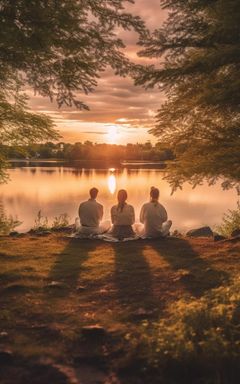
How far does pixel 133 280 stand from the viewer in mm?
9352

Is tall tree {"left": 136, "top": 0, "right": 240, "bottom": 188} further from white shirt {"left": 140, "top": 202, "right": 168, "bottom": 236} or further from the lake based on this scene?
the lake

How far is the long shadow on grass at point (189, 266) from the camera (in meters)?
8.70

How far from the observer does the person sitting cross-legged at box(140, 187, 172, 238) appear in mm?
15070

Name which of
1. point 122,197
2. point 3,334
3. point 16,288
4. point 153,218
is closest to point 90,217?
point 122,197

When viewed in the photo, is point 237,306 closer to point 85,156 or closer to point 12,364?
point 12,364

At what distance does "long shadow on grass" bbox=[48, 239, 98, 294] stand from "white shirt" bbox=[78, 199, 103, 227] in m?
0.94

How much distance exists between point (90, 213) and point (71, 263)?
4.50 metres

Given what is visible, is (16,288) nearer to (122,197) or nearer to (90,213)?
(90,213)

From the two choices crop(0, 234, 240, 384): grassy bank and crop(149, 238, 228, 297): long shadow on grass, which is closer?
crop(0, 234, 240, 384): grassy bank

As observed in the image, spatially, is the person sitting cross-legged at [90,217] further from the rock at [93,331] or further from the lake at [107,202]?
the lake at [107,202]

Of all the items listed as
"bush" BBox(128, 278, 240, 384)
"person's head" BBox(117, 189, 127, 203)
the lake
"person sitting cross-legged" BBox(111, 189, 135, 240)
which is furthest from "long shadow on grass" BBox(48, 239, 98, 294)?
the lake

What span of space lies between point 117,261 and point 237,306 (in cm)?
538

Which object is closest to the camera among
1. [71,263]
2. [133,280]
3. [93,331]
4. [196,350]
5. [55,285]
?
[196,350]

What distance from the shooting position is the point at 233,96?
39.3 feet
